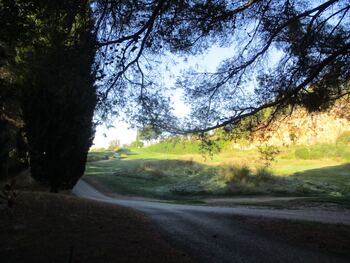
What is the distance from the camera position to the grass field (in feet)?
94.7

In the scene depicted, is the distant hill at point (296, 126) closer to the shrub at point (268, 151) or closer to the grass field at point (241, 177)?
the shrub at point (268, 151)

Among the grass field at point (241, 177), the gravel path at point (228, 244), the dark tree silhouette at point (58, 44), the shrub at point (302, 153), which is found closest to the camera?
the dark tree silhouette at point (58, 44)

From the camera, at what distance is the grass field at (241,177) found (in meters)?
28.9

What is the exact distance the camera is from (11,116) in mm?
21406

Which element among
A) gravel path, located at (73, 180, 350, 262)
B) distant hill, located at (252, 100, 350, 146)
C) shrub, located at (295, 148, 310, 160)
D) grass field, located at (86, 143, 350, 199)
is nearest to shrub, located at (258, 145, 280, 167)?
distant hill, located at (252, 100, 350, 146)

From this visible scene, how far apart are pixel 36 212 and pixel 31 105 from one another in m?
9.66

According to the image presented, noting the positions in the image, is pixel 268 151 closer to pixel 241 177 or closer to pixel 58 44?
pixel 58 44

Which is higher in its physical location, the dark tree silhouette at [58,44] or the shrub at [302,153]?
the dark tree silhouette at [58,44]

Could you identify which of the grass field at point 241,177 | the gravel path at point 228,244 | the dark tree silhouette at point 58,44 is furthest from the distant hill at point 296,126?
the grass field at point 241,177

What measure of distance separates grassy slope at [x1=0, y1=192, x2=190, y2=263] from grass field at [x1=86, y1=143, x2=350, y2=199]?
11.3m

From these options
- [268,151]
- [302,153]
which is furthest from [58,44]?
[302,153]

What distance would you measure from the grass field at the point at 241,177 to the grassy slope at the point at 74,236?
37.1 feet

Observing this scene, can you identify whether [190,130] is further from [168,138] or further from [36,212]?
[36,212]

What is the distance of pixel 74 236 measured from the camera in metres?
8.47
